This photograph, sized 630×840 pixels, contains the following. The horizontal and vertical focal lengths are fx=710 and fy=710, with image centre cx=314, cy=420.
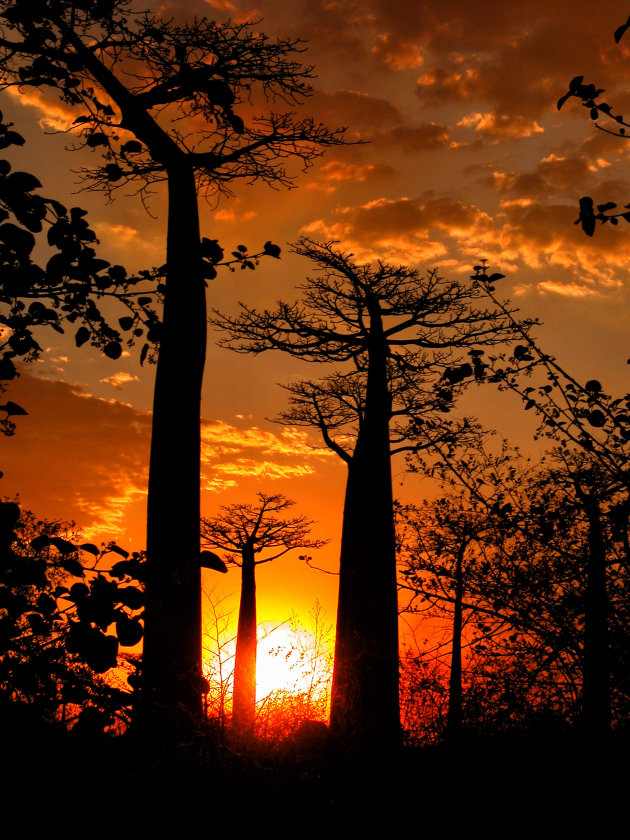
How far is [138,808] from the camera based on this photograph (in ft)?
13.4

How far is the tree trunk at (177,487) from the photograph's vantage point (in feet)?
15.0

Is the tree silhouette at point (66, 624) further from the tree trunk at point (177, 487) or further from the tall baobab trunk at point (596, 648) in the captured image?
the tall baobab trunk at point (596, 648)

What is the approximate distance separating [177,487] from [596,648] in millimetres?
2901

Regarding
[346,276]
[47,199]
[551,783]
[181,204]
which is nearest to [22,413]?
[47,199]

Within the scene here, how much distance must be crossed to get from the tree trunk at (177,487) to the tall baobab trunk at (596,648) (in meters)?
2.43

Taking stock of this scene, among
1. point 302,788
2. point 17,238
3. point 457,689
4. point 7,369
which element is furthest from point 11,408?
point 457,689

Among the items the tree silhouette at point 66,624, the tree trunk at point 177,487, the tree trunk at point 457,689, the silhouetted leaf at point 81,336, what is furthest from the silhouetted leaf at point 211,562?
the tree trunk at point 457,689

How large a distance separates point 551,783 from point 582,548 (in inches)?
83.1

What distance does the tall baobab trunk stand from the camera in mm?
4355

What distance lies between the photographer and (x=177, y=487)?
191 inches

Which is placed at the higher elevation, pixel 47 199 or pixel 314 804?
pixel 47 199

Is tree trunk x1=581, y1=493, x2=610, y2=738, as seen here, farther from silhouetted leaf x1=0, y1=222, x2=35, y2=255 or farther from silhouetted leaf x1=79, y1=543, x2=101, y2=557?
silhouetted leaf x1=0, y1=222, x2=35, y2=255

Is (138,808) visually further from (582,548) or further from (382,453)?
(382,453)

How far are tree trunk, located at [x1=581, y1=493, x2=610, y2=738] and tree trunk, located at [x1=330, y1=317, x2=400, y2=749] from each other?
4080 millimetres
